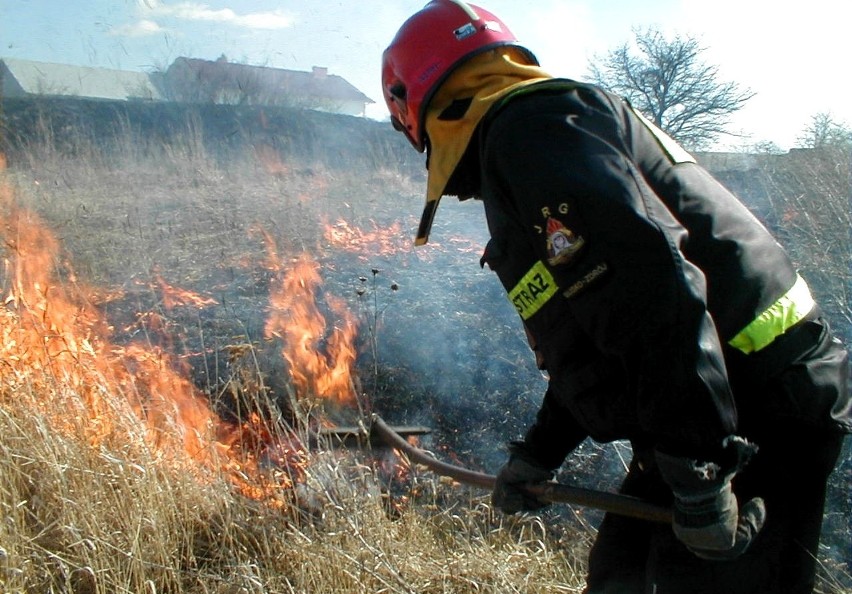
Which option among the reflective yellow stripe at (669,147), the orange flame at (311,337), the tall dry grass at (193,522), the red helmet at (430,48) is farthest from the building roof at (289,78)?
the reflective yellow stripe at (669,147)

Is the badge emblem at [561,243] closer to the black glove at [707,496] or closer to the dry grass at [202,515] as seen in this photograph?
the black glove at [707,496]

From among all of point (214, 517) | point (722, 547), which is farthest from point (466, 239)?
point (722, 547)

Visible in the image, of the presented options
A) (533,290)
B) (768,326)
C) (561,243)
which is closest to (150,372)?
(533,290)

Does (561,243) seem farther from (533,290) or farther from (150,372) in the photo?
(150,372)

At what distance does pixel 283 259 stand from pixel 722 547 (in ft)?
18.7

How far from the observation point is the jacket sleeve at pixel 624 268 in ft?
5.32

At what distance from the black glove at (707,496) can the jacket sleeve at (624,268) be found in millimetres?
50

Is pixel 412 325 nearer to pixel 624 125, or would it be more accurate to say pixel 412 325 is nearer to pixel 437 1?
pixel 437 1

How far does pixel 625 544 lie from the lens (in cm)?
226

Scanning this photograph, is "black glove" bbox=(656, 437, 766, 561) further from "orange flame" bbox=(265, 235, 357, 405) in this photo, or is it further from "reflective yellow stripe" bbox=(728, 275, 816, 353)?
"orange flame" bbox=(265, 235, 357, 405)

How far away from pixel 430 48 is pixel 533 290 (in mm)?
896

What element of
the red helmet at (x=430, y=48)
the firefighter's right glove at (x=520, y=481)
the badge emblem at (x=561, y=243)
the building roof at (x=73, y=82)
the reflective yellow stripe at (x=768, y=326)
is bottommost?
the building roof at (x=73, y=82)

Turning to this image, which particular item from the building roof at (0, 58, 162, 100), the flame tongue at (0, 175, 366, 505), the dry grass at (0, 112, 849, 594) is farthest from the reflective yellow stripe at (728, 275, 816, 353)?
the building roof at (0, 58, 162, 100)

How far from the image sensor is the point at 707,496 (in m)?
1.72
